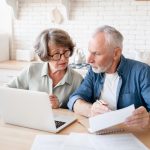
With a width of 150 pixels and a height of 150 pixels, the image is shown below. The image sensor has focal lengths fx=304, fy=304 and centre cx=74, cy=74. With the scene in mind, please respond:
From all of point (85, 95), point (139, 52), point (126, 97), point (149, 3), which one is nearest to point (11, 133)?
point (85, 95)

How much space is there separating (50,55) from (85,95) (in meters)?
0.39

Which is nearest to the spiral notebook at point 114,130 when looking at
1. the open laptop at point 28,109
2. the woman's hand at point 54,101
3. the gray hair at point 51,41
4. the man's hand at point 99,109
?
the man's hand at point 99,109

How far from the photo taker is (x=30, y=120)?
1.61 metres

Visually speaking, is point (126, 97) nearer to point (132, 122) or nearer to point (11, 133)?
point (132, 122)

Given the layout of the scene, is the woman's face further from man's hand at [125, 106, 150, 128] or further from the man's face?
man's hand at [125, 106, 150, 128]

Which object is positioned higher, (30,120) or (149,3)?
(149,3)

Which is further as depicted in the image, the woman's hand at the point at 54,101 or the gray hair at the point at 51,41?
the gray hair at the point at 51,41

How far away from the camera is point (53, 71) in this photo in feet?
7.43

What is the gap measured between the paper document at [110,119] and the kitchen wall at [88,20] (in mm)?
Answer: 2108

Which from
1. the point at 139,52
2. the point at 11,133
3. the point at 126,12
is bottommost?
the point at 11,133

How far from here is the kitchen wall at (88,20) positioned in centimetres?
344

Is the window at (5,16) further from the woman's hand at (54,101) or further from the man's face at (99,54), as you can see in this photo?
the man's face at (99,54)

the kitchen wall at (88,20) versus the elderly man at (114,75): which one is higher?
the kitchen wall at (88,20)

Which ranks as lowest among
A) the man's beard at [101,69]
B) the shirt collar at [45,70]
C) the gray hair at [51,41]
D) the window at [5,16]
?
the shirt collar at [45,70]
